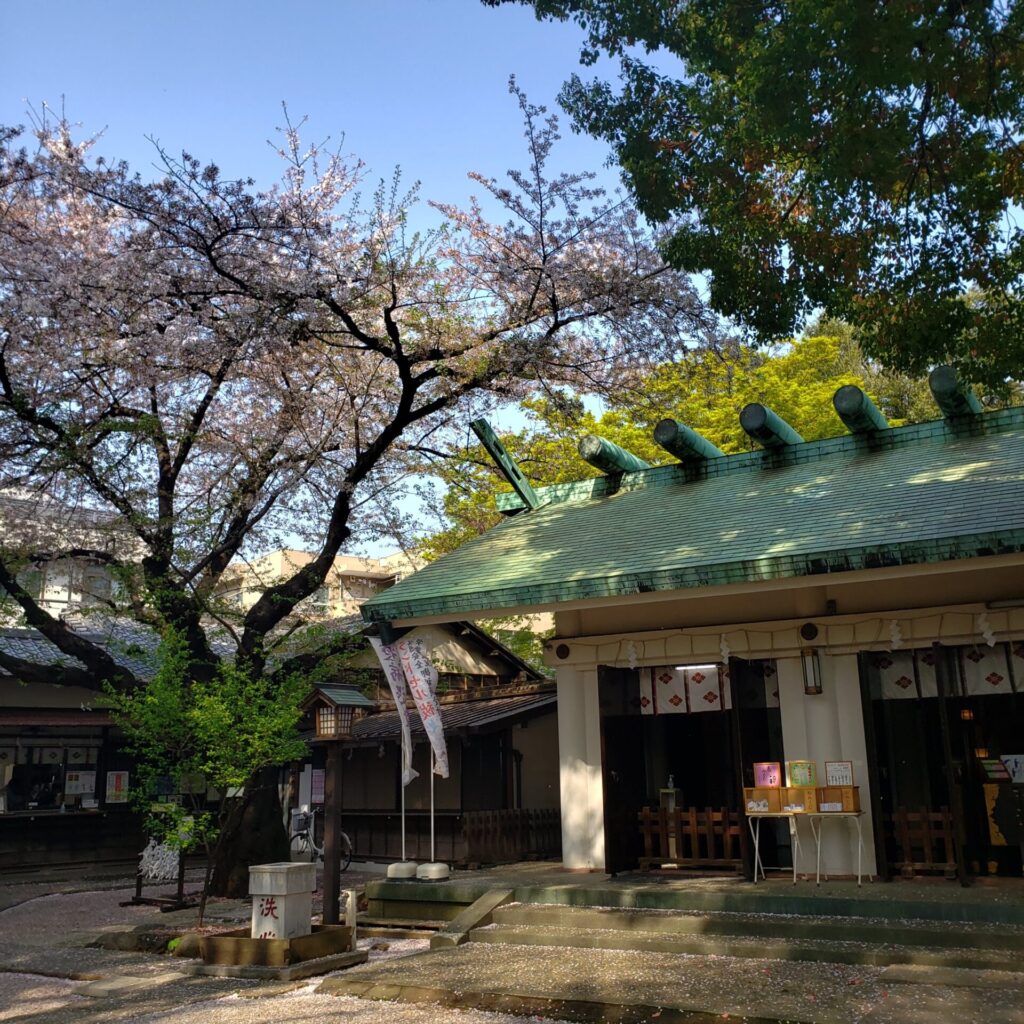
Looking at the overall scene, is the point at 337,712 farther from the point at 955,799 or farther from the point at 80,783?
the point at 80,783

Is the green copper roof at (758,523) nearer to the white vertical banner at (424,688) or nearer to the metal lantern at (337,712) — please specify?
the white vertical banner at (424,688)

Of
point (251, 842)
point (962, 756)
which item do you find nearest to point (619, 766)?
point (962, 756)

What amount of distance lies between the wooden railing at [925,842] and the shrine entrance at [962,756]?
0.4 inches

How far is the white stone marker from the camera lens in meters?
9.53

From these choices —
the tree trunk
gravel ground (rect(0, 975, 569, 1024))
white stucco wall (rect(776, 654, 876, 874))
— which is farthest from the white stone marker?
white stucco wall (rect(776, 654, 876, 874))

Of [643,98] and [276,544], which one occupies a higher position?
[643,98]

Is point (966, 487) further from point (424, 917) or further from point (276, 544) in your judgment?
point (276, 544)

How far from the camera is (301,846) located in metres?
19.0

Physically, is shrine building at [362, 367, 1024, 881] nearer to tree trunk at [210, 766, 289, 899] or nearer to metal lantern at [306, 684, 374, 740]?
metal lantern at [306, 684, 374, 740]

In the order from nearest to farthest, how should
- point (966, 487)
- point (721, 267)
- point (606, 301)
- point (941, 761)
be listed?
point (966, 487), point (721, 267), point (941, 761), point (606, 301)

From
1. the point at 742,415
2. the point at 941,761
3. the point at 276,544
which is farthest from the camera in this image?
the point at 276,544

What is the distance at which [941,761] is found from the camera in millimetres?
11789

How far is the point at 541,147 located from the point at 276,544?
816 cm

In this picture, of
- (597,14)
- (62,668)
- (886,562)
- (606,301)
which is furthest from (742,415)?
(62,668)
